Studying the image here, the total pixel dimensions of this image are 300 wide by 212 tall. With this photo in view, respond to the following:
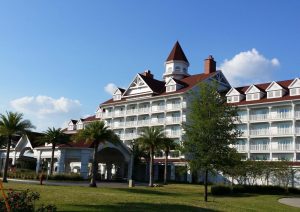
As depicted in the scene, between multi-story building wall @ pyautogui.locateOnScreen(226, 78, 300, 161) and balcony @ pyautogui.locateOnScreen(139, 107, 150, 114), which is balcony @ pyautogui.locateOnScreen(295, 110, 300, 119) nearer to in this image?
multi-story building wall @ pyautogui.locateOnScreen(226, 78, 300, 161)

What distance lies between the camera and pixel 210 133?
30984 millimetres

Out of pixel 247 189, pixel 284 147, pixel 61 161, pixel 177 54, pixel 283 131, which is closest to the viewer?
pixel 247 189

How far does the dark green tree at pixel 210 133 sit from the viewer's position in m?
31.0

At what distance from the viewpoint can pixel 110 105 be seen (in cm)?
8744

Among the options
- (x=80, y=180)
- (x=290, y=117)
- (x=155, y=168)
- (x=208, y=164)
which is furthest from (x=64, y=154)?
(x=290, y=117)

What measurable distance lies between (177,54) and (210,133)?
58.3m

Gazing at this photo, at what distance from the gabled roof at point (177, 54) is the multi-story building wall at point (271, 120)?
19426mm

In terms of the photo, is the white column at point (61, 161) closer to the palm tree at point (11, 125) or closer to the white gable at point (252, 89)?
the palm tree at point (11, 125)

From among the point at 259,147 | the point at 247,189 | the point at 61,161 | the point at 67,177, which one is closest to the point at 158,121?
the point at 259,147

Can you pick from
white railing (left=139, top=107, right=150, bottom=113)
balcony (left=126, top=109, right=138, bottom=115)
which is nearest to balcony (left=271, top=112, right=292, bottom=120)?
white railing (left=139, top=107, right=150, bottom=113)

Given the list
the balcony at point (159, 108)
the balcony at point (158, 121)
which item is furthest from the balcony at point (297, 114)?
the balcony at point (159, 108)

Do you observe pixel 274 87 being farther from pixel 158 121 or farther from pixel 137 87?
pixel 137 87

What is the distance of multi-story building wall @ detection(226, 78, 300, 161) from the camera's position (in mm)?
63969

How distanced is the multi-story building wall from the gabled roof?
19.4 meters
